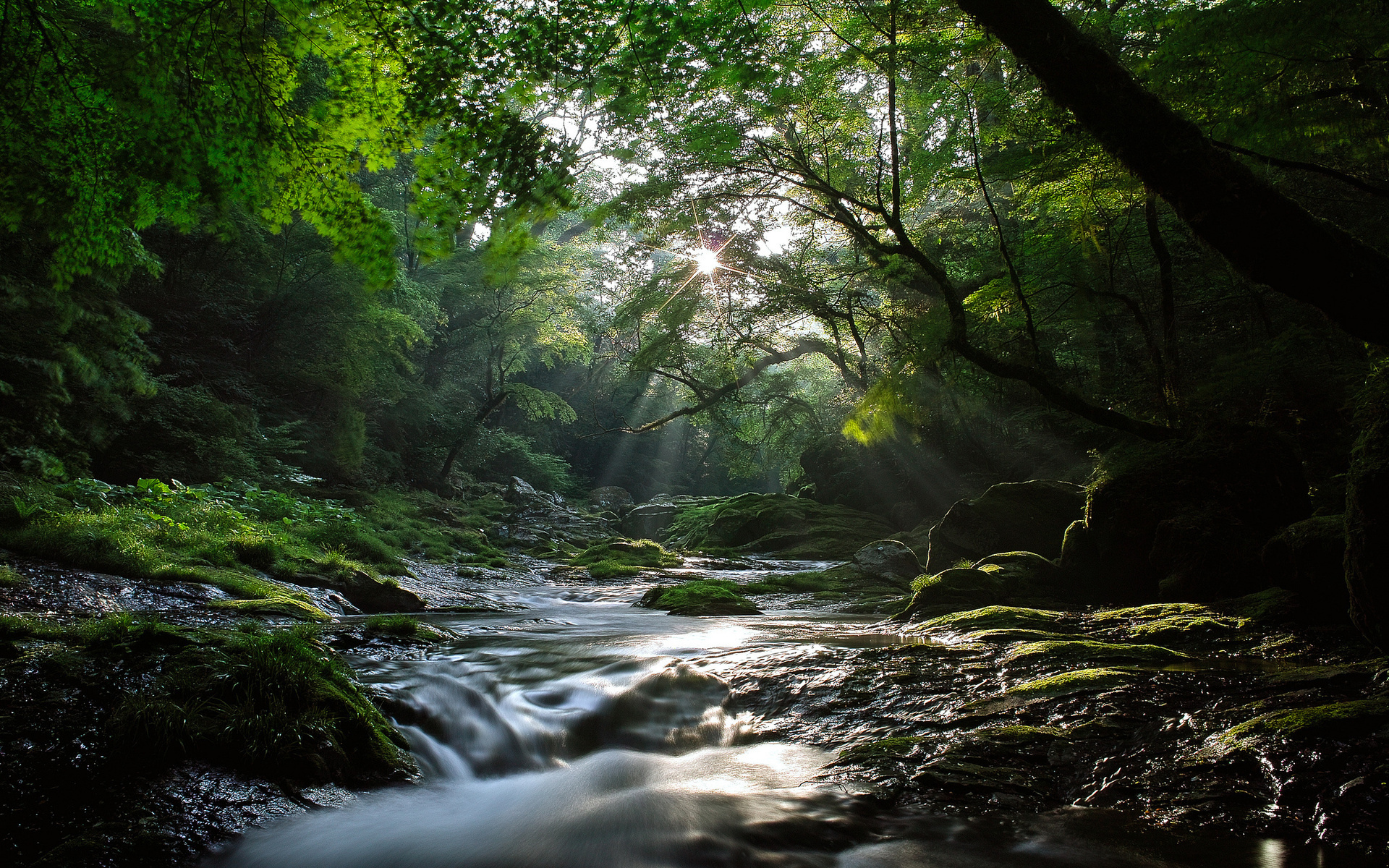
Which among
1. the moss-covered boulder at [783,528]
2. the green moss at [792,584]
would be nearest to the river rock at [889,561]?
the green moss at [792,584]

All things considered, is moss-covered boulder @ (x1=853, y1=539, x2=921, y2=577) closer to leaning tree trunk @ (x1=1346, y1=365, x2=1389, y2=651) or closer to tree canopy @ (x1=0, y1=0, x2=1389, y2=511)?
tree canopy @ (x1=0, y1=0, x2=1389, y2=511)

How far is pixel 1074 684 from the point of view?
3.61 m

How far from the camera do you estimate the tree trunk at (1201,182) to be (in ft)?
11.3

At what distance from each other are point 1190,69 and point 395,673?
8.40 m

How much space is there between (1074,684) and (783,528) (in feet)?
55.7

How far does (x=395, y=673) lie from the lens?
4.66 m

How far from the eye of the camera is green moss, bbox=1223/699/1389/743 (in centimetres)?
250

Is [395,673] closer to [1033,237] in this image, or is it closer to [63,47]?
[63,47]

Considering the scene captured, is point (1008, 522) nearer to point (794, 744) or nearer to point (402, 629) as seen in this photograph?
point (794, 744)

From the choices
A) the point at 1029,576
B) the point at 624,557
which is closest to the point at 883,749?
the point at 1029,576

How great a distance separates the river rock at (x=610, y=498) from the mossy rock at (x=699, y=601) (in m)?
22.2

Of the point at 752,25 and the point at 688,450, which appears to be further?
the point at 688,450

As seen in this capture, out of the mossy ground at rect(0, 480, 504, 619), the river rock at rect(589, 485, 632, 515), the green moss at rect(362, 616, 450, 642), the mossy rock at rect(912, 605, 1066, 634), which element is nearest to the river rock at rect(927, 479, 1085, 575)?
the mossy rock at rect(912, 605, 1066, 634)

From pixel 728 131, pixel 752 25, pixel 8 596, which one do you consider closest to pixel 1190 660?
pixel 752 25
